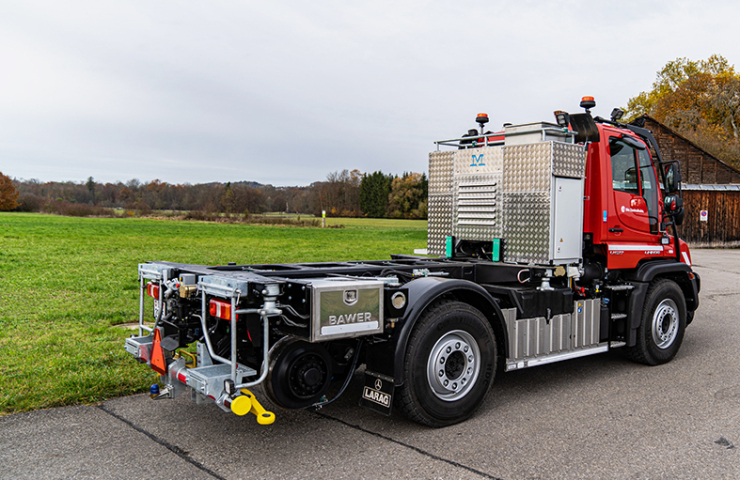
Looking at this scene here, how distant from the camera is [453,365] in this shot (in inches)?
189

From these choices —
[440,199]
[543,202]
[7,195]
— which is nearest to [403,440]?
[543,202]

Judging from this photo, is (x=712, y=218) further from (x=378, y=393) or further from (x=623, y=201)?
(x=378, y=393)

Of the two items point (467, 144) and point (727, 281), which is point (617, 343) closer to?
point (467, 144)

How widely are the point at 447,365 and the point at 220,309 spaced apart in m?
1.98

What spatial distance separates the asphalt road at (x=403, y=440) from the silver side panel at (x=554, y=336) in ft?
1.22

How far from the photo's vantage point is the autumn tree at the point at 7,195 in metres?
98.3

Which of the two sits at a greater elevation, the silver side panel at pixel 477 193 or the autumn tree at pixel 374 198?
the autumn tree at pixel 374 198

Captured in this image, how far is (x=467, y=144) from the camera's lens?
724 cm

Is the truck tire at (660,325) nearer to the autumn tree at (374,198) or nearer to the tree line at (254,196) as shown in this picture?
the tree line at (254,196)

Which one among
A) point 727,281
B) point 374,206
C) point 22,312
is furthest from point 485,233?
point 374,206

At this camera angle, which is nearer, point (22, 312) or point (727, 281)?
point (22, 312)

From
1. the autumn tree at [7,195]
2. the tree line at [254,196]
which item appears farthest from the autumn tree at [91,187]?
the autumn tree at [7,195]

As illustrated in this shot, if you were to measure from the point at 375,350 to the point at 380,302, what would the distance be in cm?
51

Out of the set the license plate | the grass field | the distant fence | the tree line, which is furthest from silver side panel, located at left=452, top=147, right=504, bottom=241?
the tree line
